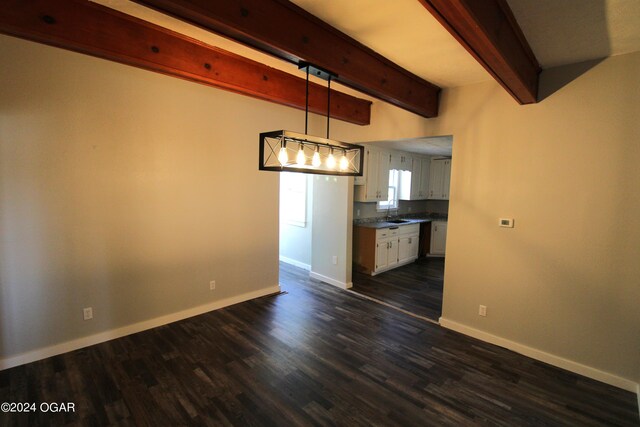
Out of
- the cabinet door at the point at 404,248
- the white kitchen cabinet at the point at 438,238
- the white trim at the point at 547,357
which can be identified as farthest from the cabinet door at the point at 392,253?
the white trim at the point at 547,357

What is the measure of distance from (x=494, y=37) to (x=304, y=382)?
2.71 meters

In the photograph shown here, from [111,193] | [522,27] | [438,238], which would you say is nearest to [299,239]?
[438,238]

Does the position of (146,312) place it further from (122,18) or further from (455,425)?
(455,425)

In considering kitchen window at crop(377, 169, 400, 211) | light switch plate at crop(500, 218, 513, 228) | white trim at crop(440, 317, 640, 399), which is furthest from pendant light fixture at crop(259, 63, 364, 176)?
kitchen window at crop(377, 169, 400, 211)

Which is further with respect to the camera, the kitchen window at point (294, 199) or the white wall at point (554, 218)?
the kitchen window at point (294, 199)

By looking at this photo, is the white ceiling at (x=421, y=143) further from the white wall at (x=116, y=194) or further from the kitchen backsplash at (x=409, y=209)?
the kitchen backsplash at (x=409, y=209)

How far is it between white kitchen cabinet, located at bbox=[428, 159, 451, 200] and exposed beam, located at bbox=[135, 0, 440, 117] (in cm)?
440

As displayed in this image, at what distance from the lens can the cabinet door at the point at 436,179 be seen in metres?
6.99

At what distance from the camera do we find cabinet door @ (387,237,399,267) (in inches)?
222

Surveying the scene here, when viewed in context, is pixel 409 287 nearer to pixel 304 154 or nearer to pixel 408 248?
pixel 408 248

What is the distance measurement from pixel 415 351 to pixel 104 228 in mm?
3240

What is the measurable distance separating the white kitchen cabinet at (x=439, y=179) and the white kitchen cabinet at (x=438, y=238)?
0.72 m

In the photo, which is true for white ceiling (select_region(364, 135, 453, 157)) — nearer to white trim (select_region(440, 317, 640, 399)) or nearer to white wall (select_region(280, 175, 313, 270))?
white wall (select_region(280, 175, 313, 270))

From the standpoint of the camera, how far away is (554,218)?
274 cm
